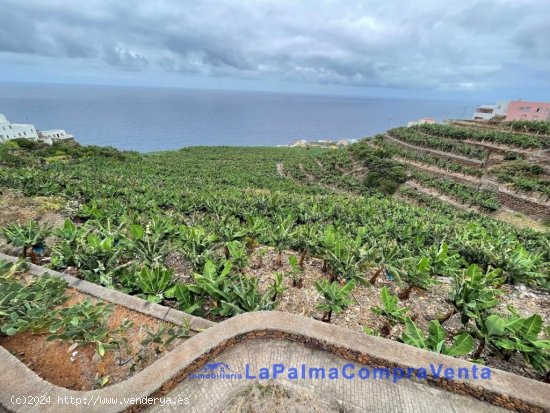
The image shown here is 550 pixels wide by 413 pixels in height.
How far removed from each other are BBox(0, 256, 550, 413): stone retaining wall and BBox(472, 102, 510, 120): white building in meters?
71.5

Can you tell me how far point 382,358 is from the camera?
3385 millimetres

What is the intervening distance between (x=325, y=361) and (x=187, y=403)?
1.73 metres

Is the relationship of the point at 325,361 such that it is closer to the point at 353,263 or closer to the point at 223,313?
the point at 223,313

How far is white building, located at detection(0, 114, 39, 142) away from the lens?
5228cm

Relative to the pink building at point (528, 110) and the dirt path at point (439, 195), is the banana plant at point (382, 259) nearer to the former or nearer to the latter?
the dirt path at point (439, 195)

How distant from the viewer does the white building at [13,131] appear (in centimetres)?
5228

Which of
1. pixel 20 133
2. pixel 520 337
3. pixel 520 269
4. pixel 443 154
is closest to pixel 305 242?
pixel 520 337

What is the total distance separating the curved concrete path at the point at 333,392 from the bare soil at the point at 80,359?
2.39 feet

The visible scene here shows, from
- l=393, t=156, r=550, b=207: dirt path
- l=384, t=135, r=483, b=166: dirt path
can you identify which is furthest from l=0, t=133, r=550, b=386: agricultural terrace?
l=384, t=135, r=483, b=166: dirt path

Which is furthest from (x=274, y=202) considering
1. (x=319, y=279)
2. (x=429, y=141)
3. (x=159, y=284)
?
(x=429, y=141)

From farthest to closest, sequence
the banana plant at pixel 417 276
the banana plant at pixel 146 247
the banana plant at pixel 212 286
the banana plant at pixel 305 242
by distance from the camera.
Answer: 1. the banana plant at pixel 305 242
2. the banana plant at pixel 146 247
3. the banana plant at pixel 417 276
4. the banana plant at pixel 212 286

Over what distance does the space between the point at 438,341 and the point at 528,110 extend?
2549 inches

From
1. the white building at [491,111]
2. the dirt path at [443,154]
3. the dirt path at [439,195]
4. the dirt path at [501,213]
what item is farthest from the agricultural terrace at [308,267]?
the white building at [491,111]

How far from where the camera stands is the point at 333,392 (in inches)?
125
